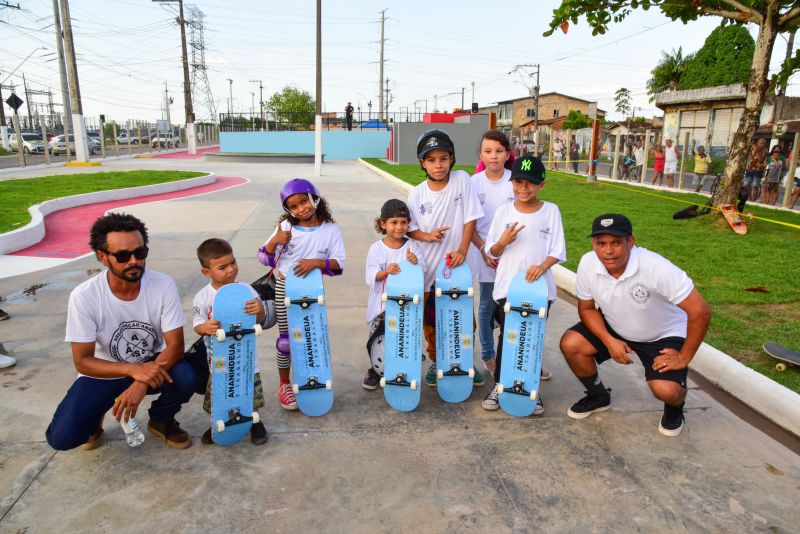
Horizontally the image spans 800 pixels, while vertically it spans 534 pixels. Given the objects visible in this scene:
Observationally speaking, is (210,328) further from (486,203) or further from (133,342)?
(486,203)

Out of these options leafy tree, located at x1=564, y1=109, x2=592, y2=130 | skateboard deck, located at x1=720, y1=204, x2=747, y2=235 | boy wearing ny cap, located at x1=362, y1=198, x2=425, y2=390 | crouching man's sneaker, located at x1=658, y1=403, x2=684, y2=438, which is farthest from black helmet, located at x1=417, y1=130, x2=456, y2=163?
leafy tree, located at x1=564, y1=109, x2=592, y2=130

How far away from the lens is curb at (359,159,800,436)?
3086 millimetres

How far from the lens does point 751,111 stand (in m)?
8.57

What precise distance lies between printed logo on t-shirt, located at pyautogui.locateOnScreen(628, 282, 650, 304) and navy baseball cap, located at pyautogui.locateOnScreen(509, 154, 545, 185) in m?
0.83

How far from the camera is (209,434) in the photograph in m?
2.96

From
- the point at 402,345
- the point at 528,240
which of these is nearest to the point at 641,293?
the point at 528,240

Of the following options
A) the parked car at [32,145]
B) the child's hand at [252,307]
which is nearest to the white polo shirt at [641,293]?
the child's hand at [252,307]

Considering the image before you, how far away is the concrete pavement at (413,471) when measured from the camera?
2.34m

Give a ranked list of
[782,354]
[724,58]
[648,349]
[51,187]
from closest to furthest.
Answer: [648,349] → [782,354] → [51,187] → [724,58]

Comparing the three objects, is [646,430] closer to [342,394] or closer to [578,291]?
[578,291]

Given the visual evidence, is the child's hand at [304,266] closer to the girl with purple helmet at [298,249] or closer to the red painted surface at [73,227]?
the girl with purple helmet at [298,249]

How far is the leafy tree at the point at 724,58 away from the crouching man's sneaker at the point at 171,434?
43027 mm

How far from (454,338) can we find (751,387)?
1.93 metres

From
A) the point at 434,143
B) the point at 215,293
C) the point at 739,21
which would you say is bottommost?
the point at 215,293
